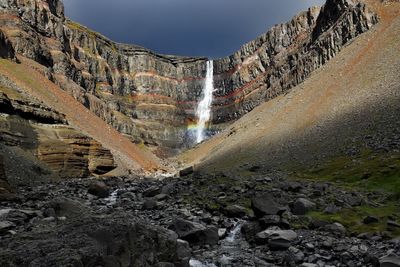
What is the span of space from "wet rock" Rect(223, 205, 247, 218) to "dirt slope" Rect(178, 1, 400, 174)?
83.7 feet

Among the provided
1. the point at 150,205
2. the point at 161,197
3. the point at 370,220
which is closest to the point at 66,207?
the point at 150,205

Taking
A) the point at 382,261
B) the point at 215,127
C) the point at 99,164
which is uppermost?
the point at 215,127

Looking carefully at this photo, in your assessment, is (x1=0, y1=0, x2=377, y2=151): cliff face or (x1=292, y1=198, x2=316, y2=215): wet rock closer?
(x1=292, y1=198, x2=316, y2=215): wet rock

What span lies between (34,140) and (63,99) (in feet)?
129

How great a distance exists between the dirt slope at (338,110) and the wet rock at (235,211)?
25505 mm

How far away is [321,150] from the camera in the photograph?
50.4 metres

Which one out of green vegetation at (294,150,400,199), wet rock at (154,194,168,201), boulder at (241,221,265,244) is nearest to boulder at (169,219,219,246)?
boulder at (241,221,265,244)

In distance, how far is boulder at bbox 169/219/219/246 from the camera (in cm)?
1780

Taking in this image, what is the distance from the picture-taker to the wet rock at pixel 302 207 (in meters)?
22.7

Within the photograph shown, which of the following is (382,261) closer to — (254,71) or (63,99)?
(63,99)

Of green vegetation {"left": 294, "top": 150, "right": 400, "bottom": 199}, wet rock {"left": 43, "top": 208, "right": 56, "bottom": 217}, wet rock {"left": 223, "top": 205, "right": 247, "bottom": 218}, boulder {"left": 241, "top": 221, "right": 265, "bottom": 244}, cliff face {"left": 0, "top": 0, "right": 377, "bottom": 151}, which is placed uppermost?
cliff face {"left": 0, "top": 0, "right": 377, "bottom": 151}

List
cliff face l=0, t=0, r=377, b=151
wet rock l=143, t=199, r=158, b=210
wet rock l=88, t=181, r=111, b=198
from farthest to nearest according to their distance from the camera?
cliff face l=0, t=0, r=377, b=151 → wet rock l=88, t=181, r=111, b=198 → wet rock l=143, t=199, r=158, b=210

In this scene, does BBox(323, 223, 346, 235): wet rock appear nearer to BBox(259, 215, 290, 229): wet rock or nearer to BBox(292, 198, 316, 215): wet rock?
BBox(259, 215, 290, 229): wet rock

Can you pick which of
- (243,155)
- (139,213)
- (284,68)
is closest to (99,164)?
(243,155)
